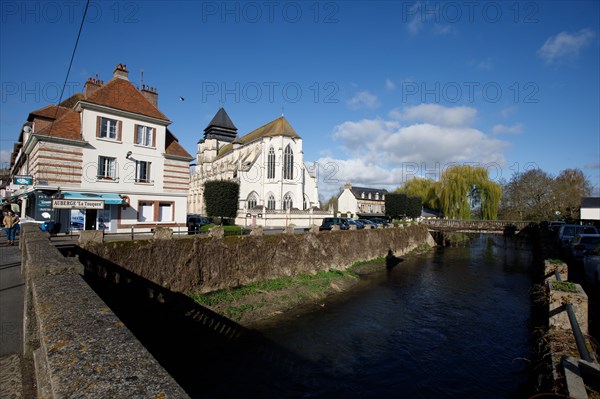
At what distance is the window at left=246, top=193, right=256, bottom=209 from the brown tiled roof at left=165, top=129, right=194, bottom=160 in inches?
834

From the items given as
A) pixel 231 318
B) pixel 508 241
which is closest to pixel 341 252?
pixel 231 318

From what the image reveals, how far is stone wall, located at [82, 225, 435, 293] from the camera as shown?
1210cm

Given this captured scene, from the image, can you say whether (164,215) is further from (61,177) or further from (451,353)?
(451,353)

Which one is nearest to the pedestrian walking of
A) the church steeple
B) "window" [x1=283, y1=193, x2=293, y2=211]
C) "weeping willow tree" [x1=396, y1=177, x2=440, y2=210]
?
"window" [x1=283, y1=193, x2=293, y2=211]

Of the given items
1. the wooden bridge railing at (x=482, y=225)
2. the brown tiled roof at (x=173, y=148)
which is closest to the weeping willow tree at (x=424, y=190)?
the wooden bridge railing at (x=482, y=225)

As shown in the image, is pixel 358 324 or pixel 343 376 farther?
pixel 358 324

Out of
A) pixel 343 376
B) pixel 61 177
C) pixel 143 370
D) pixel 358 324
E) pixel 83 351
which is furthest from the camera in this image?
pixel 61 177

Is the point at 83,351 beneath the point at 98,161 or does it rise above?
beneath

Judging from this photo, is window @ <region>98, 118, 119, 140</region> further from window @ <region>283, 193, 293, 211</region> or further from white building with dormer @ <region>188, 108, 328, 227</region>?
window @ <region>283, 193, 293, 211</region>

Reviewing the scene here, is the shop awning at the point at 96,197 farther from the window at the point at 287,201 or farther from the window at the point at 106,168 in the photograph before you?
the window at the point at 287,201

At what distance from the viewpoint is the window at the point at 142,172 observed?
2257cm

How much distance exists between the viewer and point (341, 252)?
22766 millimetres

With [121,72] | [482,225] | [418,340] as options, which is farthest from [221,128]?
[418,340]

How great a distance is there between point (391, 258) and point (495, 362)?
19429 mm
